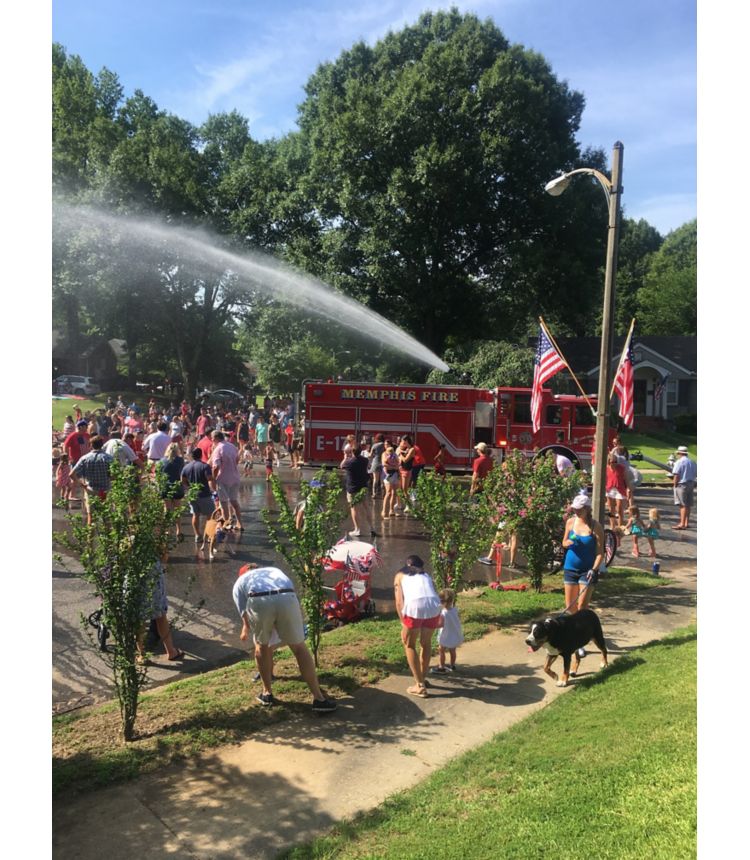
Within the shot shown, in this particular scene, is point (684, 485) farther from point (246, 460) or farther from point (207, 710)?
point (246, 460)

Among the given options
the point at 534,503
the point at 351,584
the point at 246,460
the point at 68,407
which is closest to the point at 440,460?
the point at 246,460

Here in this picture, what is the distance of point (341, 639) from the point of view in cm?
816

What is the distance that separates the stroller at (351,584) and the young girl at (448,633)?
69.3 inches

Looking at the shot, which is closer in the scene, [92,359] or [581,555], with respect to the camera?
[581,555]

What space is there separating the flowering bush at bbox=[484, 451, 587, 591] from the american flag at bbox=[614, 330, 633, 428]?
196cm

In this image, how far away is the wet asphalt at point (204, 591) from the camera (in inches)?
285

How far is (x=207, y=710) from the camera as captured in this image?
6281mm

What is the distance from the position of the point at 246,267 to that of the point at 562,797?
38009 mm

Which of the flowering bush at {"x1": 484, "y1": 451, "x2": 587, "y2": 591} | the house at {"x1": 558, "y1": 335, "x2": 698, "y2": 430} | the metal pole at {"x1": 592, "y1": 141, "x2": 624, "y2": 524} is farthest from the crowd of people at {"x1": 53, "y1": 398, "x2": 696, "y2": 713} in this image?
the house at {"x1": 558, "y1": 335, "x2": 698, "y2": 430}

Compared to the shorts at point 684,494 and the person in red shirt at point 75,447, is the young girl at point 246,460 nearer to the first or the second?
the person in red shirt at point 75,447

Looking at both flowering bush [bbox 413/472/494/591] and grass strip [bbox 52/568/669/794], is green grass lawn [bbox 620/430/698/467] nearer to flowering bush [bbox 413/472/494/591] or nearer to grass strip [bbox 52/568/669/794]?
flowering bush [bbox 413/472/494/591]

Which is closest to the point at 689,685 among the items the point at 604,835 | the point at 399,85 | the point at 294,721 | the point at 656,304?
the point at 604,835

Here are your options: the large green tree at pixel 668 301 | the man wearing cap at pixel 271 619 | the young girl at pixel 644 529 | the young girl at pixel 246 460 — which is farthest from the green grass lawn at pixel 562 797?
the large green tree at pixel 668 301

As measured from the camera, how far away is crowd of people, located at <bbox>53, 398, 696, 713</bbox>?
20.8 feet
